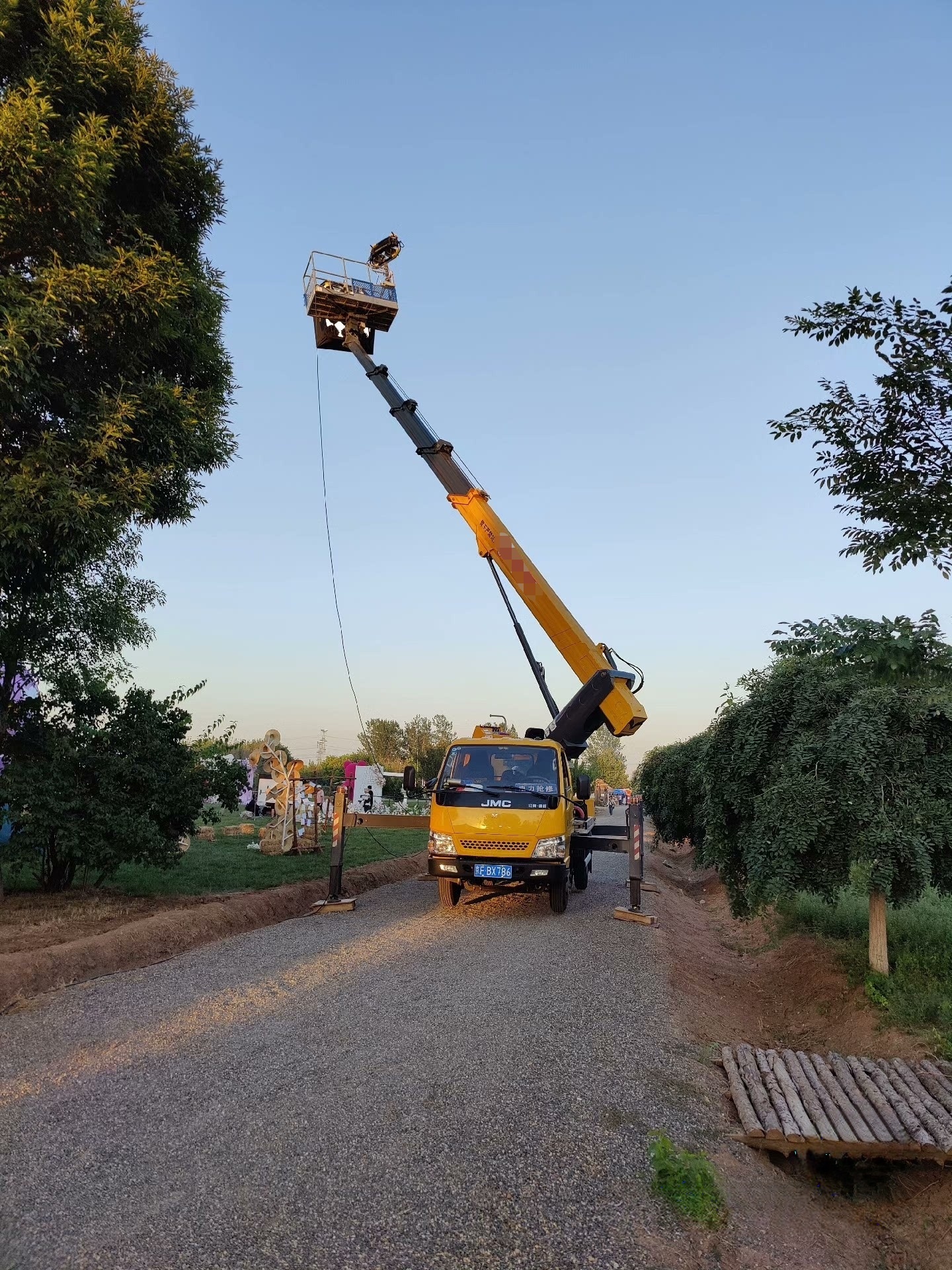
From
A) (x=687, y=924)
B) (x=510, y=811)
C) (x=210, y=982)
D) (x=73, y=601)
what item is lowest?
(x=687, y=924)

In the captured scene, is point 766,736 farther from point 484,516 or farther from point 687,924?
point 484,516

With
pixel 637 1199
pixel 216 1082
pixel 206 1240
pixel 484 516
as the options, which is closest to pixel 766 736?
pixel 637 1199

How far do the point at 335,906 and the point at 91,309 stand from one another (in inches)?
336

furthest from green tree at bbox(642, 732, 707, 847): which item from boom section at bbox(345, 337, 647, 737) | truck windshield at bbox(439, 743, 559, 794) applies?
truck windshield at bbox(439, 743, 559, 794)

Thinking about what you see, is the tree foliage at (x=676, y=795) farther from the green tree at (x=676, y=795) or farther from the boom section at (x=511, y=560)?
the boom section at (x=511, y=560)

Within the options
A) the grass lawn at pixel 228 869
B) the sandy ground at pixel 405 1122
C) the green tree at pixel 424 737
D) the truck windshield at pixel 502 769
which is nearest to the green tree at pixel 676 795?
the truck windshield at pixel 502 769

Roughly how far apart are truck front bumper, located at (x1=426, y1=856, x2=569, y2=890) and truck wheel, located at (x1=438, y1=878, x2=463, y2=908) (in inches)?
31.2

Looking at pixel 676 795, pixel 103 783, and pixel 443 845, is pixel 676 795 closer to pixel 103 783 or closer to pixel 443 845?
pixel 443 845

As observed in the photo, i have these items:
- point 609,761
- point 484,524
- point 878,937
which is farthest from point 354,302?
point 609,761

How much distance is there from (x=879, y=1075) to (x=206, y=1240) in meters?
4.67

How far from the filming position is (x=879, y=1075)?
5305 mm

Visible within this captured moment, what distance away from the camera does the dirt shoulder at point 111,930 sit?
23.1 ft

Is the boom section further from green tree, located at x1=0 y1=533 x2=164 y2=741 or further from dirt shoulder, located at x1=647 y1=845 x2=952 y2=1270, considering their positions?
green tree, located at x1=0 y1=533 x2=164 y2=741

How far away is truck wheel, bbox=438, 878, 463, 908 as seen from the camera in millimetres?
11078
